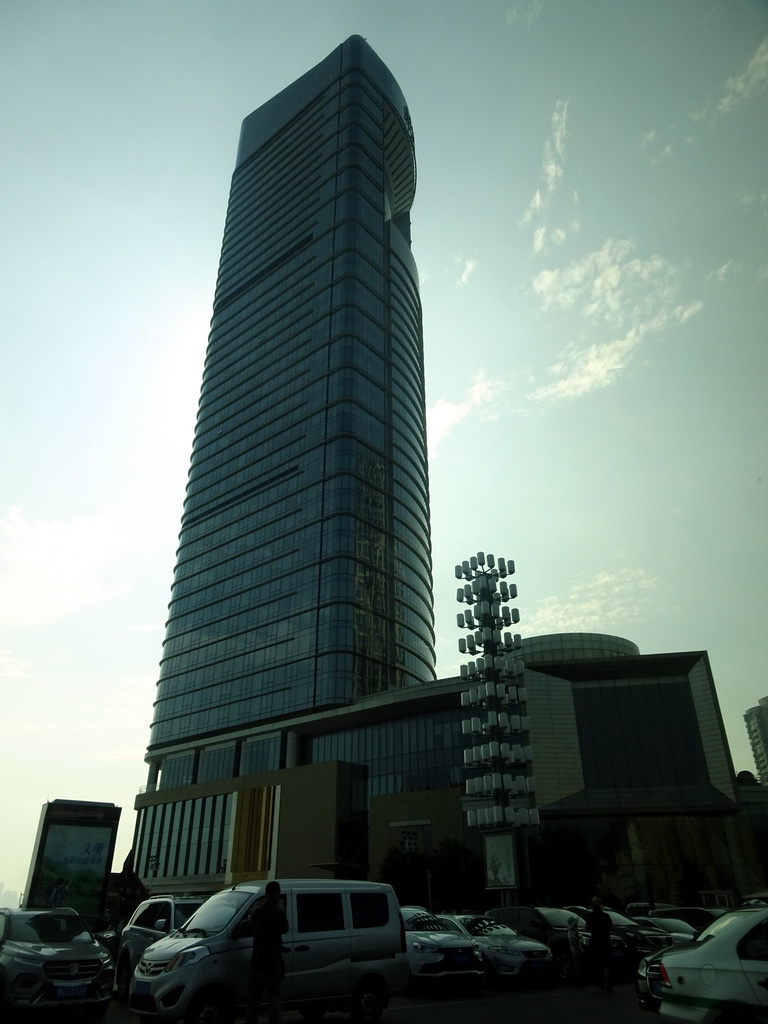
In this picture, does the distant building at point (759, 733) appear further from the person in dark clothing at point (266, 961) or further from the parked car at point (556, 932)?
the person in dark clothing at point (266, 961)

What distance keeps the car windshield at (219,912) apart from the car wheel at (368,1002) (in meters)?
2.36

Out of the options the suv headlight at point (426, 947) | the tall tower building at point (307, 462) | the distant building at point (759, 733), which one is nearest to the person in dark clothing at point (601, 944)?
the suv headlight at point (426, 947)

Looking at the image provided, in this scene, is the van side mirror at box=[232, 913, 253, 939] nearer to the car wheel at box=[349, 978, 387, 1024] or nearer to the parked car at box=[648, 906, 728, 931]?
the car wheel at box=[349, 978, 387, 1024]

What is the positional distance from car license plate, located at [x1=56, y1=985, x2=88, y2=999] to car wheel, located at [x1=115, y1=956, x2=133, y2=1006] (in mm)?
2517

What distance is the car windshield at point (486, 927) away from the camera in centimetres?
1781

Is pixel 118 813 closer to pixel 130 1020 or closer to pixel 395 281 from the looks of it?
pixel 130 1020

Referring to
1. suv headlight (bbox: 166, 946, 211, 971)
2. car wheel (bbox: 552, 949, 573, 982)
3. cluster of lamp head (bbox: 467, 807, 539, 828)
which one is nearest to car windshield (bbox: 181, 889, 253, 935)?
suv headlight (bbox: 166, 946, 211, 971)

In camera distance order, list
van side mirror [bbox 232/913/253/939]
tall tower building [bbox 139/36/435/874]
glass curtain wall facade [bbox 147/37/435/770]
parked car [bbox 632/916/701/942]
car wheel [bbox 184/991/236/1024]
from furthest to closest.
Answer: glass curtain wall facade [bbox 147/37/435/770] → tall tower building [bbox 139/36/435/874] → parked car [bbox 632/916/701/942] → van side mirror [bbox 232/913/253/939] → car wheel [bbox 184/991/236/1024]

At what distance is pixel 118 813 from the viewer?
2167 centimetres

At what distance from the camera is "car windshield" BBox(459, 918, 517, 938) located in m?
17.8

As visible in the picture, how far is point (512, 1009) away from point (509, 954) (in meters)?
4.12

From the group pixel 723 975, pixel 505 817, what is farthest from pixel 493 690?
pixel 723 975

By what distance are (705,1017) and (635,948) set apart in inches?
522

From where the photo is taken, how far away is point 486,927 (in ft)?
59.9
